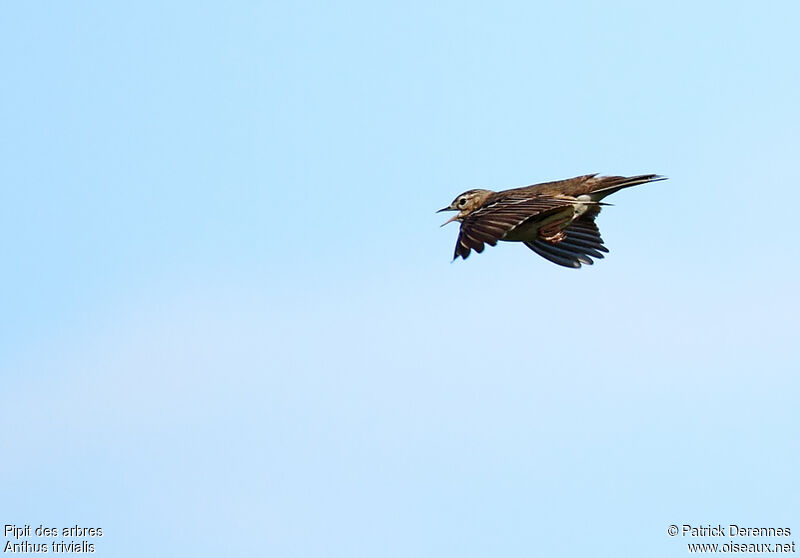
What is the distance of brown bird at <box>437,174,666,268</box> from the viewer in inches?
776

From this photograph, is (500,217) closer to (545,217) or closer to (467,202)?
(545,217)

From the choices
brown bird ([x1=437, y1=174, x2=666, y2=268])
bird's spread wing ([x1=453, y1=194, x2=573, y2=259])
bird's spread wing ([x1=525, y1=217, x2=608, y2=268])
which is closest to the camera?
→ bird's spread wing ([x1=453, y1=194, x2=573, y2=259])

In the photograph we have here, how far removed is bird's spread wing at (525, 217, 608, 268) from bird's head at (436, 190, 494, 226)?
46.2 inches

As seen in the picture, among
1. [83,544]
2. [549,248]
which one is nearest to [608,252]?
[549,248]

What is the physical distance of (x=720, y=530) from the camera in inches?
733

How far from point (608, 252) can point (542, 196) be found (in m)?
2.28

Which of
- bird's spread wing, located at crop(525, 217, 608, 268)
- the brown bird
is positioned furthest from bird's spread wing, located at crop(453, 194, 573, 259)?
bird's spread wing, located at crop(525, 217, 608, 268)

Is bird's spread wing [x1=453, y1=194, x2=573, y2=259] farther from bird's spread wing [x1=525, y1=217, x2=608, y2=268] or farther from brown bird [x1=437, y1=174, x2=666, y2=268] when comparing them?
bird's spread wing [x1=525, y1=217, x2=608, y2=268]

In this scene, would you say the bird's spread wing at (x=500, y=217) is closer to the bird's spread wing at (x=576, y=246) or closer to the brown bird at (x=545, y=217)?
the brown bird at (x=545, y=217)

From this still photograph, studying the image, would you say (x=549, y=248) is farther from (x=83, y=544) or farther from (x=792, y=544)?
(x=83, y=544)

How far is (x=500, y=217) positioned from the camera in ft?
66.1

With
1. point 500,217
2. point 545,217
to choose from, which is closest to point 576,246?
point 545,217

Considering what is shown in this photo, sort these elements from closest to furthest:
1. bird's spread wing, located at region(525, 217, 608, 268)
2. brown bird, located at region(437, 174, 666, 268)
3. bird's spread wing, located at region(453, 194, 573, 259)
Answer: bird's spread wing, located at region(453, 194, 573, 259) < brown bird, located at region(437, 174, 666, 268) < bird's spread wing, located at region(525, 217, 608, 268)

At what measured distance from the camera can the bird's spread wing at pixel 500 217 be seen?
19016 mm
